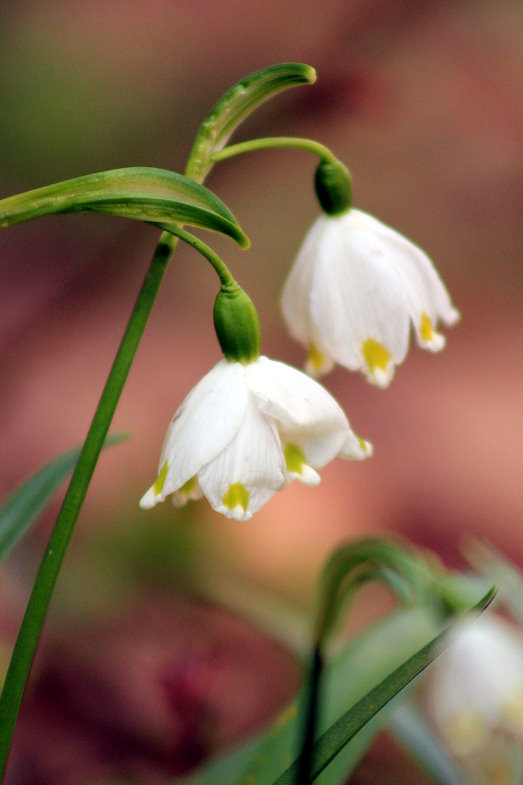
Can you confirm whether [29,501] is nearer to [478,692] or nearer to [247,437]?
[247,437]

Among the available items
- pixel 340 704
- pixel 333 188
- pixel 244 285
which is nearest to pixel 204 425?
pixel 333 188

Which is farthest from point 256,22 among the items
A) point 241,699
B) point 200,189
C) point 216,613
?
point 200,189

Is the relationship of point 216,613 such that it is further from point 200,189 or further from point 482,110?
point 482,110

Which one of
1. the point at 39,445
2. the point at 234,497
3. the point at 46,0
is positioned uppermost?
the point at 46,0

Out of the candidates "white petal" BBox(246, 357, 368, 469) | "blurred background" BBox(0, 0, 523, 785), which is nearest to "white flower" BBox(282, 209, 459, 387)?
"white petal" BBox(246, 357, 368, 469)

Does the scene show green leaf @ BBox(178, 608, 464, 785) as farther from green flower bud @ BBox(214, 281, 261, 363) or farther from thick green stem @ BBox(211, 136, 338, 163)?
thick green stem @ BBox(211, 136, 338, 163)
